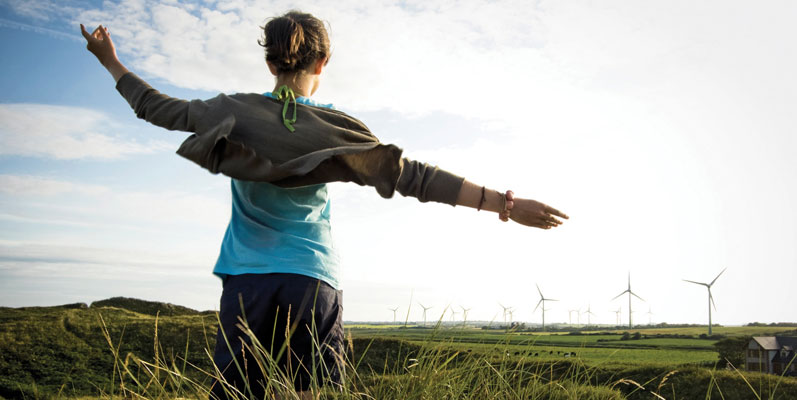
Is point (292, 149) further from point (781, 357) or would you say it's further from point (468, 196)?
point (781, 357)

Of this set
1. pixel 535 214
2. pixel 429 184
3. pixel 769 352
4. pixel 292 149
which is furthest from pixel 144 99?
pixel 769 352

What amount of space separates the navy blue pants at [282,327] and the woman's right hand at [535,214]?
1.09 metres

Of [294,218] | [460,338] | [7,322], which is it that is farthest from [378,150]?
[7,322]

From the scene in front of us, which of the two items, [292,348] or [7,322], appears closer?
[292,348]

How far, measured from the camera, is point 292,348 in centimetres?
295

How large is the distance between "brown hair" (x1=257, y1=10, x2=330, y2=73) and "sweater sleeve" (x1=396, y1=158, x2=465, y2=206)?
0.81 meters

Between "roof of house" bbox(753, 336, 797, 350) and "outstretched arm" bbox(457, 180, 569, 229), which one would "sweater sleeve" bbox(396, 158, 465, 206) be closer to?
"outstretched arm" bbox(457, 180, 569, 229)

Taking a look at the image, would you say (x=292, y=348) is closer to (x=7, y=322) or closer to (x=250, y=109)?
(x=250, y=109)

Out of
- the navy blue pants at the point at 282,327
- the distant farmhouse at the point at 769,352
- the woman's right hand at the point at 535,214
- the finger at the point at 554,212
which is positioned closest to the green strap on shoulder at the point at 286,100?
the navy blue pants at the point at 282,327

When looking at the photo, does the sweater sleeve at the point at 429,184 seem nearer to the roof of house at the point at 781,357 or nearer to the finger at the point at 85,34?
the finger at the point at 85,34

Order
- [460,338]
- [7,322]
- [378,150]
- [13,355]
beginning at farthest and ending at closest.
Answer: [7,322] → [13,355] → [460,338] → [378,150]

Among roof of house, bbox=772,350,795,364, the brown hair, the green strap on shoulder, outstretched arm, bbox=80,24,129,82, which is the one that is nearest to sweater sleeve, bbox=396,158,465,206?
the green strap on shoulder

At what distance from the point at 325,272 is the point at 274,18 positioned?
4.97 feet

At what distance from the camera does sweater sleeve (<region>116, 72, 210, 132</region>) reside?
3059mm
